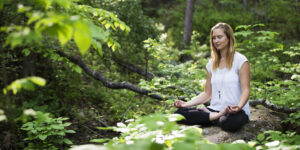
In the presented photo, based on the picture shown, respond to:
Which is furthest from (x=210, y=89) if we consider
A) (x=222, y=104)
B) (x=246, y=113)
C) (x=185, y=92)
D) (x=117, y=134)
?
(x=117, y=134)

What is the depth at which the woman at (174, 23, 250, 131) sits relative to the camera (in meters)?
2.81

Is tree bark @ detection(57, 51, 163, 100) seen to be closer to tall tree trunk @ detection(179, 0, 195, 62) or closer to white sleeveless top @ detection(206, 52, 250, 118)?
white sleeveless top @ detection(206, 52, 250, 118)

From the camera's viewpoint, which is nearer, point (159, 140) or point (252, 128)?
point (159, 140)

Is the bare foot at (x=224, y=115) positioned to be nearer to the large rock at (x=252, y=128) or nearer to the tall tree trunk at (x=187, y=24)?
the large rock at (x=252, y=128)

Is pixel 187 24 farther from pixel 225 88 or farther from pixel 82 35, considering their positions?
pixel 82 35

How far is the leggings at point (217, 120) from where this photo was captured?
9.02 feet

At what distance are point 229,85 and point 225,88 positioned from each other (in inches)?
2.7

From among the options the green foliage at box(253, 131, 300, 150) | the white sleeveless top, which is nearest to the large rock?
the white sleeveless top

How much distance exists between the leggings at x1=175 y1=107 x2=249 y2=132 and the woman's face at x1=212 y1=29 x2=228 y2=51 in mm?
911

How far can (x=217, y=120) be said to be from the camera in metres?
2.97

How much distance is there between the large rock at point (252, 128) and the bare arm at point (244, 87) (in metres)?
0.32

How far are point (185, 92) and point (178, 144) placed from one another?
318 cm

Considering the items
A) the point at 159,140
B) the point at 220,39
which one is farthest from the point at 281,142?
the point at 220,39

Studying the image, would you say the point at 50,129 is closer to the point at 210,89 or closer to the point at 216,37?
the point at 210,89
